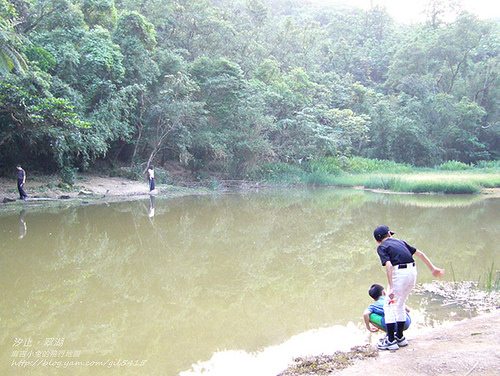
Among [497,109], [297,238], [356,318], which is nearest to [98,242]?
[297,238]

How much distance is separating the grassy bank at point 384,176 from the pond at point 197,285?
8556 mm

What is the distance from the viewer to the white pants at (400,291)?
356cm

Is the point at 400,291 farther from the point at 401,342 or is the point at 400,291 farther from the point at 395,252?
the point at 401,342

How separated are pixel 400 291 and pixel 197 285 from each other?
3.54 metres

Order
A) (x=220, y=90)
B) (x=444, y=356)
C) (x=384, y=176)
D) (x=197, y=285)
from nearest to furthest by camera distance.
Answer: (x=444, y=356) < (x=197, y=285) < (x=220, y=90) < (x=384, y=176)

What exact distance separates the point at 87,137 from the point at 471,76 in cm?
3423

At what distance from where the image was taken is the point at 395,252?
358 centimetres

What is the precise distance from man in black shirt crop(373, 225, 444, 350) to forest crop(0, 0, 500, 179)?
11203 mm

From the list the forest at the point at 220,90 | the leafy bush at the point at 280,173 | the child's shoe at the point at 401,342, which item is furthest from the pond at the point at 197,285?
the leafy bush at the point at 280,173

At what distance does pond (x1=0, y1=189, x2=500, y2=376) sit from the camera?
4.06m

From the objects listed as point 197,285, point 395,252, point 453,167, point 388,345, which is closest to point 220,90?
point 453,167

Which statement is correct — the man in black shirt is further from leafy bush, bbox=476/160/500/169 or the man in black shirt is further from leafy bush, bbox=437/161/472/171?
leafy bush, bbox=476/160/500/169

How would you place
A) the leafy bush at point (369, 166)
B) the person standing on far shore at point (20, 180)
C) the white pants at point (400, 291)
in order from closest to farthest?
the white pants at point (400, 291) < the person standing on far shore at point (20, 180) < the leafy bush at point (369, 166)

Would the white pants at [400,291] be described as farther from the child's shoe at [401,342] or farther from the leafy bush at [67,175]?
the leafy bush at [67,175]
